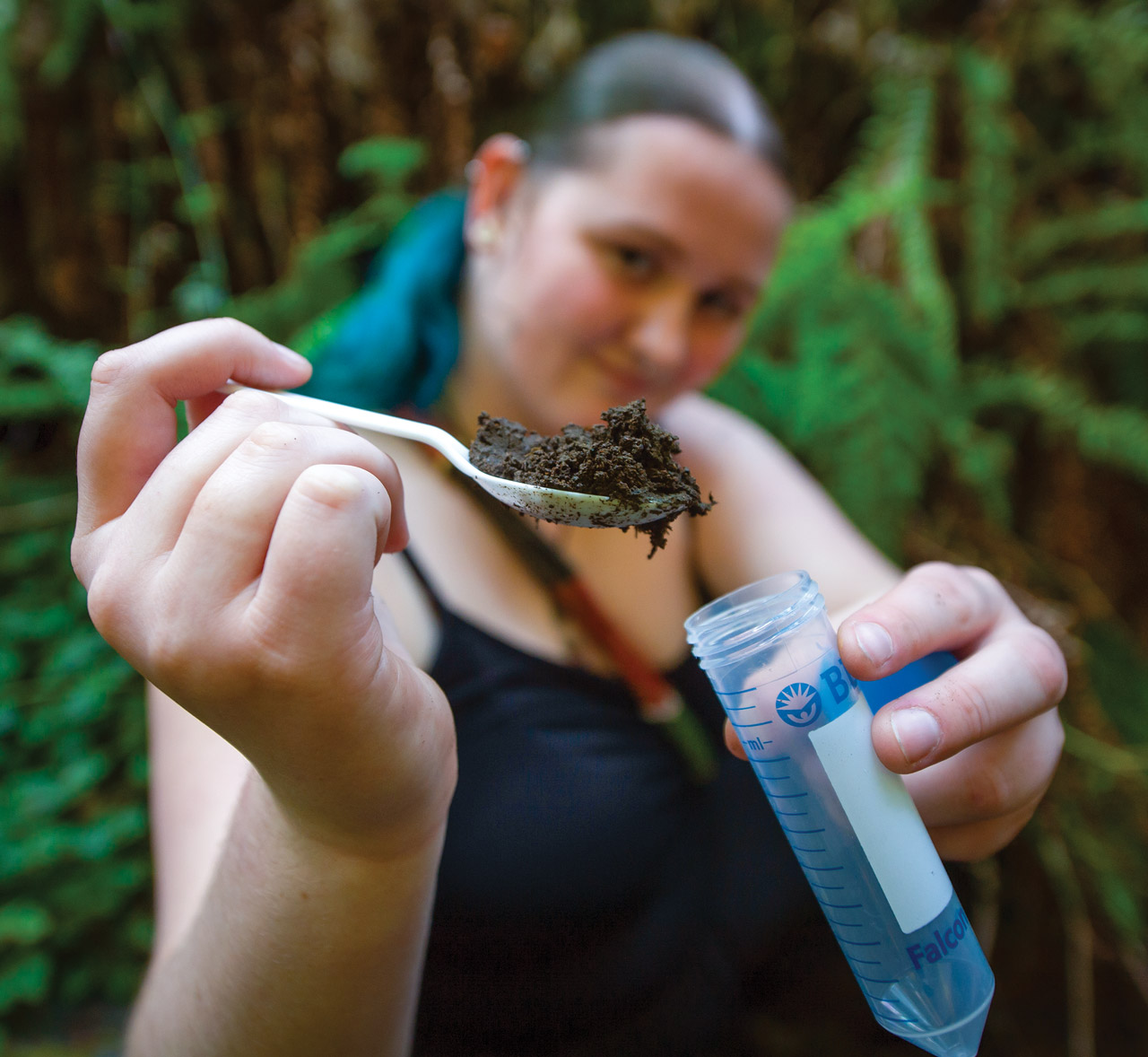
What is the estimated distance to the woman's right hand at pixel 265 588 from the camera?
1.36 ft

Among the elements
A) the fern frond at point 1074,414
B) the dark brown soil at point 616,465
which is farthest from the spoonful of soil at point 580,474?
the fern frond at point 1074,414

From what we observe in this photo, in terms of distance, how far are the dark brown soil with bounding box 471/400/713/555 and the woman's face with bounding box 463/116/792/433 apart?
1.26 feet

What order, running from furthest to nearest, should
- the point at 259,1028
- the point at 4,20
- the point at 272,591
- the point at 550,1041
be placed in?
the point at 4,20 < the point at 550,1041 < the point at 259,1028 < the point at 272,591

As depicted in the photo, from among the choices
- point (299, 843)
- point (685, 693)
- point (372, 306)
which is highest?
point (372, 306)

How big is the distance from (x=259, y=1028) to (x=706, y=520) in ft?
2.83

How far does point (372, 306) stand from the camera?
1047 millimetres

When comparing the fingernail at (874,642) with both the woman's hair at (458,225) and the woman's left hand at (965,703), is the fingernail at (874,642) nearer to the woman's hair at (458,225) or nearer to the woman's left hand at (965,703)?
the woman's left hand at (965,703)

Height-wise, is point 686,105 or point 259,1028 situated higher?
point 686,105

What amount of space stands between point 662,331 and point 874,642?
513 millimetres

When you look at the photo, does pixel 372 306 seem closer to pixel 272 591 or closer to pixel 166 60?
pixel 272 591

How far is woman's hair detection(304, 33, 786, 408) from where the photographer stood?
937 millimetres

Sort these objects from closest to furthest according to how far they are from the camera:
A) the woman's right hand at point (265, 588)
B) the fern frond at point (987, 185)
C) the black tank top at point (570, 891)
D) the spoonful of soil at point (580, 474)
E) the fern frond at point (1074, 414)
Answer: the woman's right hand at point (265, 588)
the spoonful of soil at point (580, 474)
the black tank top at point (570, 891)
the fern frond at point (1074, 414)
the fern frond at point (987, 185)

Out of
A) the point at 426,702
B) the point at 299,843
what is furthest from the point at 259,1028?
the point at 426,702

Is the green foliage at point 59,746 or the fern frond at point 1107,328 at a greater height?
the fern frond at point 1107,328
